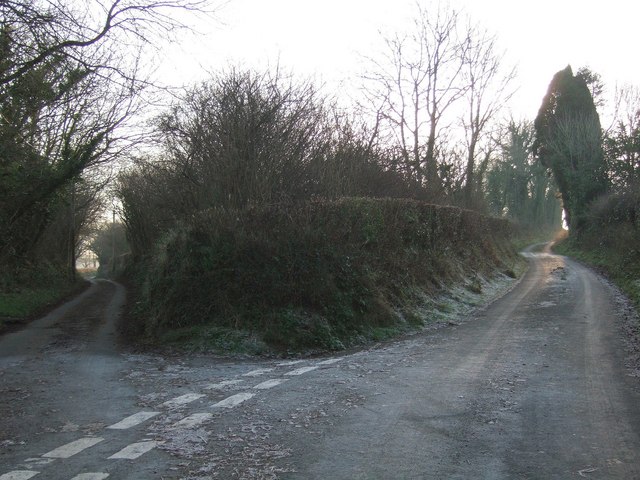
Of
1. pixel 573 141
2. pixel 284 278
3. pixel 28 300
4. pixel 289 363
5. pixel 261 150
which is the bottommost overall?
pixel 289 363

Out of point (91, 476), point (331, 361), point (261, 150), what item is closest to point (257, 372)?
point (331, 361)

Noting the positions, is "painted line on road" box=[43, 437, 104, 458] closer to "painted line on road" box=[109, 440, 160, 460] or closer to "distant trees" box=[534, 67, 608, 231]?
"painted line on road" box=[109, 440, 160, 460]

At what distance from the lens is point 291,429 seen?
5637 mm

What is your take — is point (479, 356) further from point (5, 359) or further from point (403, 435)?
point (5, 359)

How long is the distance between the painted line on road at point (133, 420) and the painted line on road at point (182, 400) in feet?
1.36

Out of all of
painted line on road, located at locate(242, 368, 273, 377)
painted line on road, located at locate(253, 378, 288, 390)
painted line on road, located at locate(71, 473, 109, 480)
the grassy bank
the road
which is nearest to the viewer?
painted line on road, located at locate(71, 473, 109, 480)

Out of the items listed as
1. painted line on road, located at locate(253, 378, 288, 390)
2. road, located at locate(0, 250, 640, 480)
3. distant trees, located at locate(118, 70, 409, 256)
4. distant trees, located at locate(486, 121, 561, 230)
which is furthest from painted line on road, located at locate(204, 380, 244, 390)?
distant trees, located at locate(486, 121, 561, 230)

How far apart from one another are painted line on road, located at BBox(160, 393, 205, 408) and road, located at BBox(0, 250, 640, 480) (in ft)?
0.05

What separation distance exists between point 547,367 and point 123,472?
6444 millimetres

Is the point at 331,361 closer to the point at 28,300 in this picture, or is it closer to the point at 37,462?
the point at 37,462

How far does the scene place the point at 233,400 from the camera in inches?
269

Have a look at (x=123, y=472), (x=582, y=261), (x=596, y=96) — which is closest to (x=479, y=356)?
(x=123, y=472)

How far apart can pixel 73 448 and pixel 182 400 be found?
6.26 feet

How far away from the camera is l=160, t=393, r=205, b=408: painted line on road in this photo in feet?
22.0
